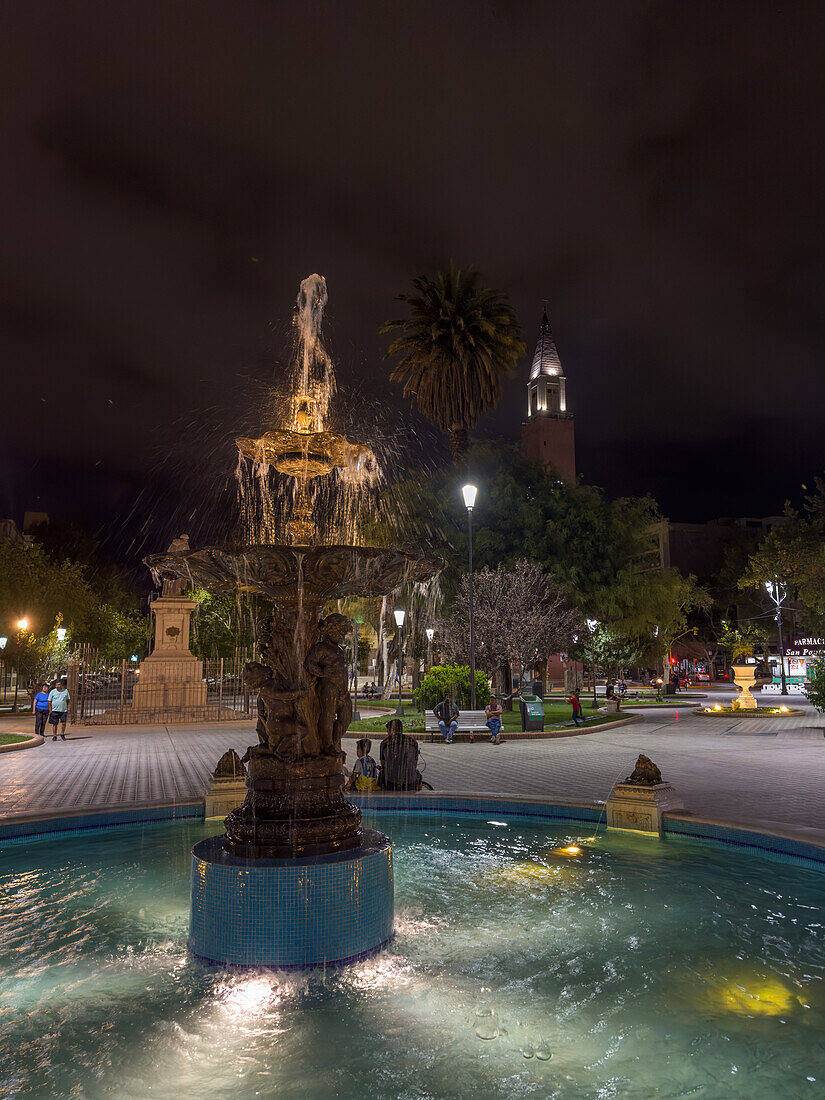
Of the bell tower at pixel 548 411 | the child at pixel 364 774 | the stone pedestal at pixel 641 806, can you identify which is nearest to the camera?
the stone pedestal at pixel 641 806

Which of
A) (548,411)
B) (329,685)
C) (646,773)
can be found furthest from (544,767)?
(548,411)

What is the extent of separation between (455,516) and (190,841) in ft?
87.1

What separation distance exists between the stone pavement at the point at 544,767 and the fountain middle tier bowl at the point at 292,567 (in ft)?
14.3

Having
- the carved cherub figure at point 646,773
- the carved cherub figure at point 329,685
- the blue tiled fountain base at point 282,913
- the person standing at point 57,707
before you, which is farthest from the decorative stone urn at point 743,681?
the blue tiled fountain base at point 282,913

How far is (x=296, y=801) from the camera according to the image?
559 centimetres

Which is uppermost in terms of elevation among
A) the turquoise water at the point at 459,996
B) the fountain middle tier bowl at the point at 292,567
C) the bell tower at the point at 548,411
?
the bell tower at the point at 548,411

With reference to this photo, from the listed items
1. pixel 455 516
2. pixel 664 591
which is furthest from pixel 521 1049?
pixel 664 591

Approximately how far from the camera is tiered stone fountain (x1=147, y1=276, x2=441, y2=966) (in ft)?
15.7

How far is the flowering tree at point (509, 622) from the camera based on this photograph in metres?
28.3

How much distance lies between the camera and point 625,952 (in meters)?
5.02

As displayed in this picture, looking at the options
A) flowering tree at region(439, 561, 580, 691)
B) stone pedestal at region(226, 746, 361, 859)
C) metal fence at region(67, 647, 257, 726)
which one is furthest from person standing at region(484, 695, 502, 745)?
stone pedestal at region(226, 746, 361, 859)

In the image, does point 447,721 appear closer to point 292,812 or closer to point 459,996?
point 292,812

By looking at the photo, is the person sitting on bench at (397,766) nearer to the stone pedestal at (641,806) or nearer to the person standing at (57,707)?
the stone pedestal at (641,806)

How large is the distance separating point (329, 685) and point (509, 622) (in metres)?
23.3
